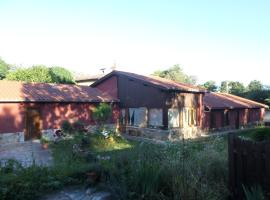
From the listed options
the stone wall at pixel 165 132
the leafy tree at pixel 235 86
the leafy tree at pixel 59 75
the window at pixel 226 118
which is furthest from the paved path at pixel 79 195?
the leafy tree at pixel 235 86

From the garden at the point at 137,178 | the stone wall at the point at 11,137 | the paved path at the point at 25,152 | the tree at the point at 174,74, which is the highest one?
the tree at the point at 174,74

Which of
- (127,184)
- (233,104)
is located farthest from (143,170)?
(233,104)

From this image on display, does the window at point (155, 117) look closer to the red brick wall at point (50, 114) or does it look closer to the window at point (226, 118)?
the red brick wall at point (50, 114)

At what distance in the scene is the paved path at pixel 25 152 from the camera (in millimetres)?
14245

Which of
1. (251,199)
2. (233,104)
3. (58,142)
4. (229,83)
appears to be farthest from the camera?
(229,83)

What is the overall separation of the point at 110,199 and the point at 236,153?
8.13 ft

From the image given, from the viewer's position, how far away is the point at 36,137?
20.1 m

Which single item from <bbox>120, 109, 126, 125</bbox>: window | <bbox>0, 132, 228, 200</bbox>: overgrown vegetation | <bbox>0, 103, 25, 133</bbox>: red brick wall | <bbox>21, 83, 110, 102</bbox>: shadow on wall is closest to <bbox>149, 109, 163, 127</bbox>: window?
<bbox>120, 109, 126, 125</bbox>: window

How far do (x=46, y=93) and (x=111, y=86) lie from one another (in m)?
6.19

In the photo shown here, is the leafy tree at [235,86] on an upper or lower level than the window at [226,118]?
upper

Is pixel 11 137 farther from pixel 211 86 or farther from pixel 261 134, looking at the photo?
pixel 211 86

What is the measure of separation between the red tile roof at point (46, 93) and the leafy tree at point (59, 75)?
15.3 m

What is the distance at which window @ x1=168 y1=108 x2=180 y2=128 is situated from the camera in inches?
850

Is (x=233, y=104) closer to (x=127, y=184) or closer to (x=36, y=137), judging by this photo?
(x=36, y=137)
